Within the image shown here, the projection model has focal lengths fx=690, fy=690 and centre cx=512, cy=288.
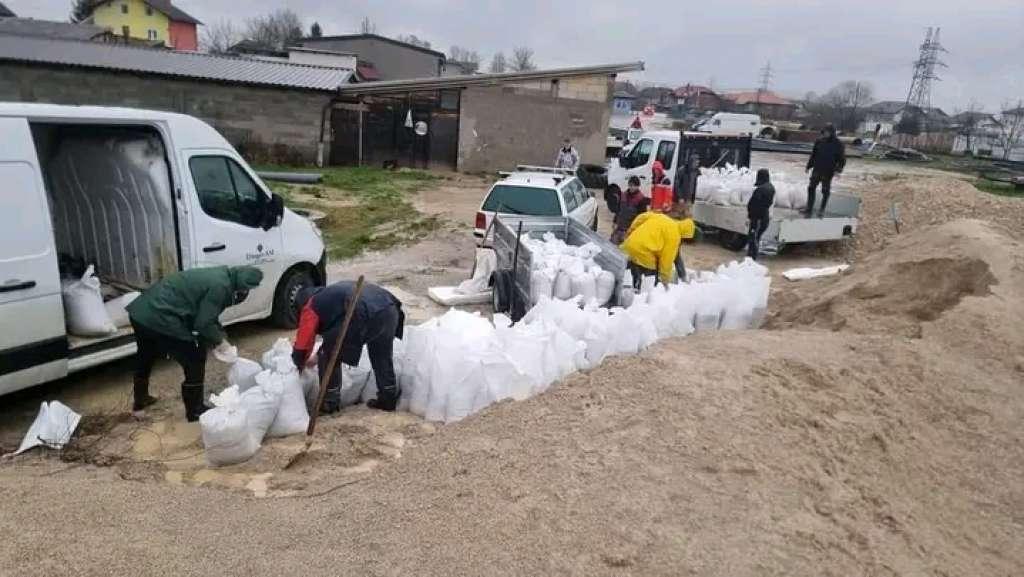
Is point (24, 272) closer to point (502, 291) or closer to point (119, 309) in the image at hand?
point (119, 309)

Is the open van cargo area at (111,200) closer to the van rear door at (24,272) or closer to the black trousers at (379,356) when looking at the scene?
the van rear door at (24,272)

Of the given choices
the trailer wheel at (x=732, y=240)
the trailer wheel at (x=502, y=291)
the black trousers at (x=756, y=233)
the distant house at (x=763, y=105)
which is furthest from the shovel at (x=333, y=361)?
the distant house at (x=763, y=105)

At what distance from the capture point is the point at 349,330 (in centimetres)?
484

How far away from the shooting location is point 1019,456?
4.40 meters

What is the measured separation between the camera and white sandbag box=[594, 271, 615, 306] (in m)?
7.38

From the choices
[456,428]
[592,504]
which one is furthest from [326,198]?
[592,504]

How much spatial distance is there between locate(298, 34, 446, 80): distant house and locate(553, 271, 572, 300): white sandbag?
39.0 meters

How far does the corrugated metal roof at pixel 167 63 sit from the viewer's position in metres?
20.6

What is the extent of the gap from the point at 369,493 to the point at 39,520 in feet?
5.03

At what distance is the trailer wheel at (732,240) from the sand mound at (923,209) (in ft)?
7.02

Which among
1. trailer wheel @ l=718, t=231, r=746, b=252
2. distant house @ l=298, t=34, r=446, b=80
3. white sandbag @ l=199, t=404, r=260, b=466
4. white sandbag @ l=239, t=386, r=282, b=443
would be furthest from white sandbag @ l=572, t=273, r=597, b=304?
A: distant house @ l=298, t=34, r=446, b=80

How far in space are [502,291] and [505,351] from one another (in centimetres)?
328

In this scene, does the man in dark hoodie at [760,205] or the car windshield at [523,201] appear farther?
the man in dark hoodie at [760,205]

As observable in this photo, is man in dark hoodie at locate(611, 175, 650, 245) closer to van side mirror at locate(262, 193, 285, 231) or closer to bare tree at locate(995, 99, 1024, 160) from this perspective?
van side mirror at locate(262, 193, 285, 231)
